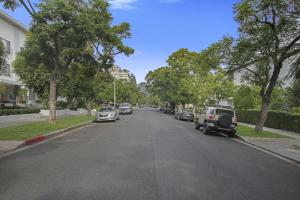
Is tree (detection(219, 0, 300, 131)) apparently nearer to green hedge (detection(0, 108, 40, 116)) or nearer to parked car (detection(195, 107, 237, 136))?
parked car (detection(195, 107, 237, 136))

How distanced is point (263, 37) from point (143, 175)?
1456 centimetres

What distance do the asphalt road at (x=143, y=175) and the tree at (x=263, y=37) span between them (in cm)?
924

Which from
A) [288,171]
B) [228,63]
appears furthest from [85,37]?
[288,171]

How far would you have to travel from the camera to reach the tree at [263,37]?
1856 cm

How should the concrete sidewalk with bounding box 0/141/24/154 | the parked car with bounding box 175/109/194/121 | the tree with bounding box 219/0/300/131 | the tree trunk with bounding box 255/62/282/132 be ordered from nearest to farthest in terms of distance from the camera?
the concrete sidewalk with bounding box 0/141/24/154
the tree with bounding box 219/0/300/131
the tree trunk with bounding box 255/62/282/132
the parked car with bounding box 175/109/194/121

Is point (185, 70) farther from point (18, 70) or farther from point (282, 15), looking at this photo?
point (282, 15)

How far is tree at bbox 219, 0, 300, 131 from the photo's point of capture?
18562 mm

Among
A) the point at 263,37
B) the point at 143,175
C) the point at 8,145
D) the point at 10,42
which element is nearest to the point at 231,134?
the point at 263,37

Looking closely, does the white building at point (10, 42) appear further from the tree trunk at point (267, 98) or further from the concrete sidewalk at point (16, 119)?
the tree trunk at point (267, 98)

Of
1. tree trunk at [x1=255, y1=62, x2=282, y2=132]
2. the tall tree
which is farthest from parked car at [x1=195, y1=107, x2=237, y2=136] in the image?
the tall tree

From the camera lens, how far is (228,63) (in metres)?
22.3

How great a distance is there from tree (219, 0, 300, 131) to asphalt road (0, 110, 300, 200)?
924cm

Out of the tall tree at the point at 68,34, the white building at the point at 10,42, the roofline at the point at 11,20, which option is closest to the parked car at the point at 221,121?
the tall tree at the point at 68,34

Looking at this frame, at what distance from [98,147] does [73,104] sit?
36336 millimetres
